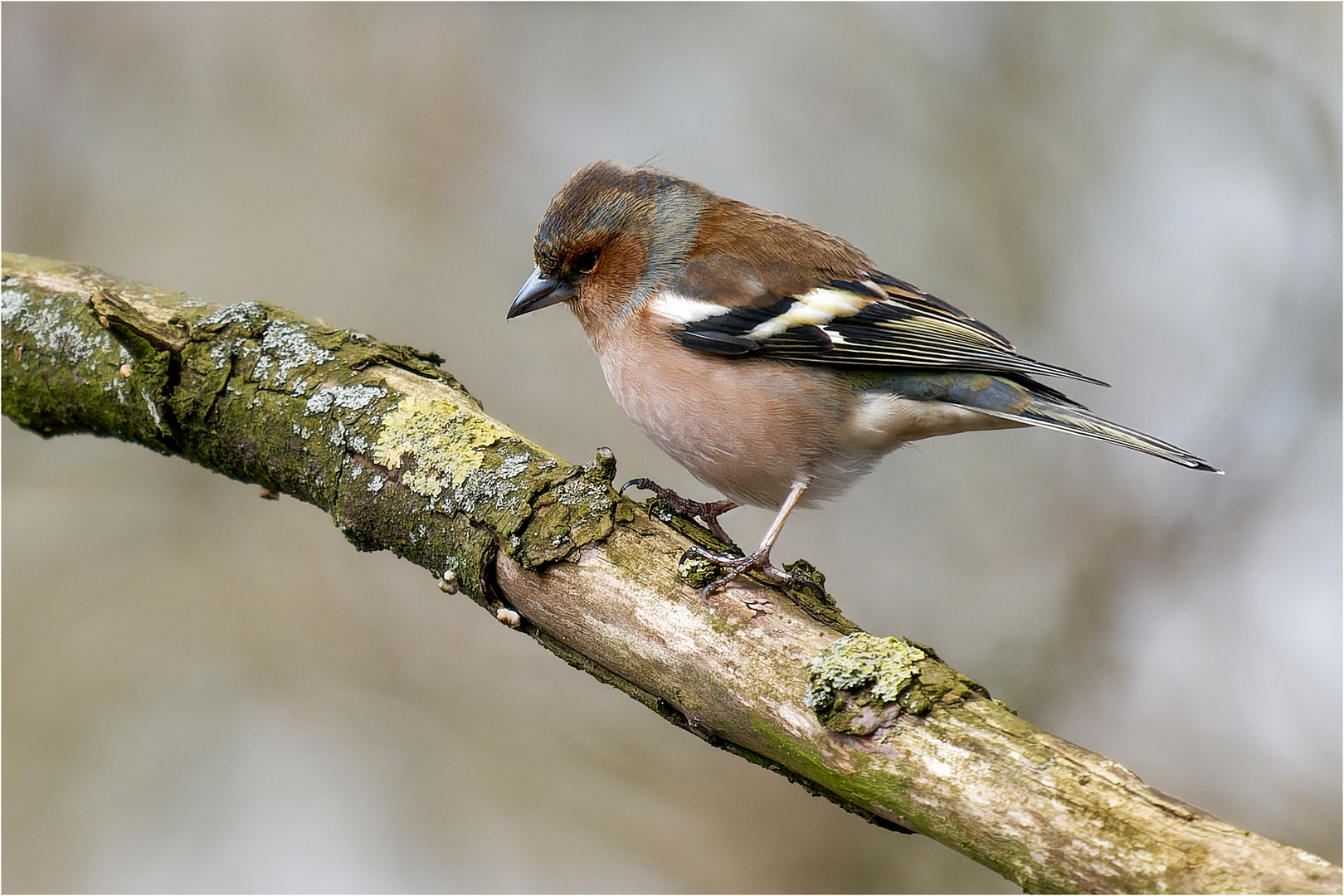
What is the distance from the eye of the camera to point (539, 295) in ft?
13.8

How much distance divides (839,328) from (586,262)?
3.90 feet

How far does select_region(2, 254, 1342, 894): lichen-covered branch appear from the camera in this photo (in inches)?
80.1

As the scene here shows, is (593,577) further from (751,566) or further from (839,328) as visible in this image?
(839,328)

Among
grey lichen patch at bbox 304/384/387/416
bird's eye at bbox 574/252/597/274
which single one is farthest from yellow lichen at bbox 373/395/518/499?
bird's eye at bbox 574/252/597/274

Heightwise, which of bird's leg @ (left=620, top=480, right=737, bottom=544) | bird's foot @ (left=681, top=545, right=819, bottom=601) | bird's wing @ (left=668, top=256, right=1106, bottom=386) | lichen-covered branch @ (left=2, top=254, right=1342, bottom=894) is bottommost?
lichen-covered branch @ (left=2, top=254, right=1342, bottom=894)

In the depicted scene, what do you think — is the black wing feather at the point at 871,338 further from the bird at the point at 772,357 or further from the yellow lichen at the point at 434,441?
the yellow lichen at the point at 434,441

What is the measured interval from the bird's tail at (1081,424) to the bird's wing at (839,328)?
12cm

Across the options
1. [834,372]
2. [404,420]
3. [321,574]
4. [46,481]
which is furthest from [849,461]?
[46,481]

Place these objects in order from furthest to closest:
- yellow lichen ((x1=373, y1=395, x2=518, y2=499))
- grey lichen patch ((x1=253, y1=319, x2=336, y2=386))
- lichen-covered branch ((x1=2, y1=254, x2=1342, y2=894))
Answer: grey lichen patch ((x1=253, y1=319, x2=336, y2=386)), yellow lichen ((x1=373, y1=395, x2=518, y2=499)), lichen-covered branch ((x1=2, y1=254, x2=1342, y2=894))

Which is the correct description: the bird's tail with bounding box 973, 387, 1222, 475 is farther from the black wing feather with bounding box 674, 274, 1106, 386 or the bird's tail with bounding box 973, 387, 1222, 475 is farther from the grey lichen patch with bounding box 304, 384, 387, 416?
the grey lichen patch with bounding box 304, 384, 387, 416

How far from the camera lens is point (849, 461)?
12.3 feet

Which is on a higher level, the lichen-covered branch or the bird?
the bird

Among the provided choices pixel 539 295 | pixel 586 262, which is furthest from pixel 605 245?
pixel 539 295

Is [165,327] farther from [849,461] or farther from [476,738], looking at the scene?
[476,738]
